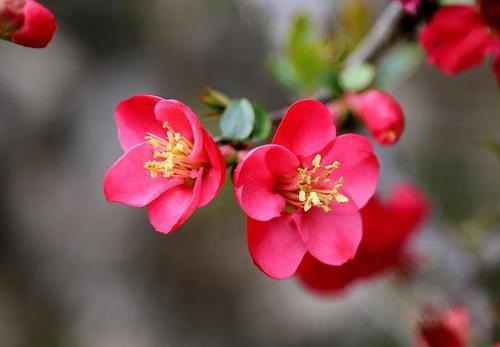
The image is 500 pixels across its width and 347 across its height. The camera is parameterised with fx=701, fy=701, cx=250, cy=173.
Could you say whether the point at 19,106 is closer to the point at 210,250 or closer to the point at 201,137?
the point at 210,250

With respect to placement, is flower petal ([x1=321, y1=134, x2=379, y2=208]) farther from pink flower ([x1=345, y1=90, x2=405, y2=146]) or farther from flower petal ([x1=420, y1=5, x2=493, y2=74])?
flower petal ([x1=420, y1=5, x2=493, y2=74])

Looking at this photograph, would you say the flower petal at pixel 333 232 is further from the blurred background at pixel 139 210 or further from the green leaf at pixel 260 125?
the blurred background at pixel 139 210

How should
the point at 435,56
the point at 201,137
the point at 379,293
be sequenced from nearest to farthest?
the point at 201,137, the point at 435,56, the point at 379,293

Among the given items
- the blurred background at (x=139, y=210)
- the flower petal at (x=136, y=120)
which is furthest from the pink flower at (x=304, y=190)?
the blurred background at (x=139, y=210)

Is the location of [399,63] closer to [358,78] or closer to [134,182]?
[358,78]

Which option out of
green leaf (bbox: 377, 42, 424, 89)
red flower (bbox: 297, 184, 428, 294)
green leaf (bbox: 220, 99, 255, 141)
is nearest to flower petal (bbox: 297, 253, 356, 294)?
red flower (bbox: 297, 184, 428, 294)

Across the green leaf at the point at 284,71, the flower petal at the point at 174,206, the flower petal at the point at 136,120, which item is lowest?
the green leaf at the point at 284,71

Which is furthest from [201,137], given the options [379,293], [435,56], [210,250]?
[210,250]
